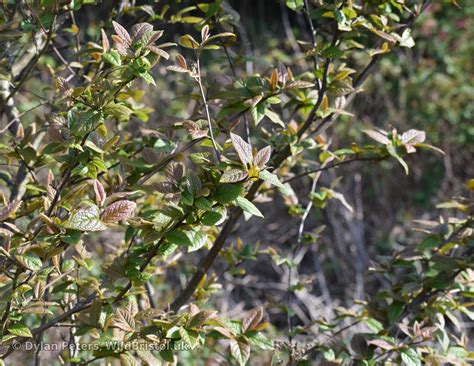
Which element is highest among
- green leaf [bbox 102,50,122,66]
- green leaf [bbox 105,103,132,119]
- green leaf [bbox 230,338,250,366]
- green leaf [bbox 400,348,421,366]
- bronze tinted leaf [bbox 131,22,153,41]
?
bronze tinted leaf [bbox 131,22,153,41]

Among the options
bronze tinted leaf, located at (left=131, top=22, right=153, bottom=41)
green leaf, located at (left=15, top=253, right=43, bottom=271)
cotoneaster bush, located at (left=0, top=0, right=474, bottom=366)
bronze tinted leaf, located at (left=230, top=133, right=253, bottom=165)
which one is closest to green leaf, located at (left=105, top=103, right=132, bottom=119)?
cotoneaster bush, located at (left=0, top=0, right=474, bottom=366)

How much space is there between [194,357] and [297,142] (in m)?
2.56

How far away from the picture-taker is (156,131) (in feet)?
5.57

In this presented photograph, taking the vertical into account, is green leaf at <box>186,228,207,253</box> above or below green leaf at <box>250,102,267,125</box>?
below

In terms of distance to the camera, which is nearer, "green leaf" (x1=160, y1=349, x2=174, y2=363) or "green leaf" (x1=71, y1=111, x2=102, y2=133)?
"green leaf" (x1=71, y1=111, x2=102, y2=133)

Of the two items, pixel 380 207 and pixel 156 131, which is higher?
pixel 156 131

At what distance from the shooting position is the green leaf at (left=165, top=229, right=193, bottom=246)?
1312mm

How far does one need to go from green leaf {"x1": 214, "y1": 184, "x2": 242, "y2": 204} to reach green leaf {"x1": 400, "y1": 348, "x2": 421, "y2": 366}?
0.74 metres

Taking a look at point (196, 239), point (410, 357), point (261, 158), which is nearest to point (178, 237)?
point (196, 239)

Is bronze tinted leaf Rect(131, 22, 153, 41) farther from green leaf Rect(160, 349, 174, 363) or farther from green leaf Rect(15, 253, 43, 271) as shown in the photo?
green leaf Rect(160, 349, 174, 363)

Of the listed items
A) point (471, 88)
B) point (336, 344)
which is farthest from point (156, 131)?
point (471, 88)

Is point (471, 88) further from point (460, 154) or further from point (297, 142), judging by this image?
point (297, 142)

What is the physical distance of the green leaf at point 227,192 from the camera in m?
1.28

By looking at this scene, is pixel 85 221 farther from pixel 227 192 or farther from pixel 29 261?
pixel 227 192
